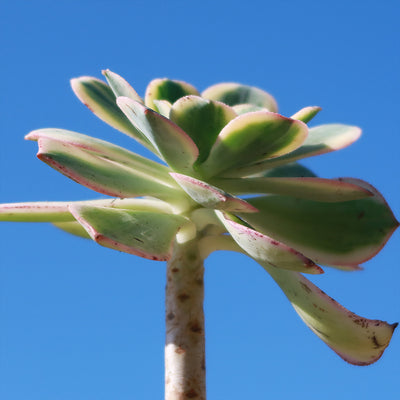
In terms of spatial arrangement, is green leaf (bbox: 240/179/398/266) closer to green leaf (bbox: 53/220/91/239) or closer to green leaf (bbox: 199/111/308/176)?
green leaf (bbox: 199/111/308/176)

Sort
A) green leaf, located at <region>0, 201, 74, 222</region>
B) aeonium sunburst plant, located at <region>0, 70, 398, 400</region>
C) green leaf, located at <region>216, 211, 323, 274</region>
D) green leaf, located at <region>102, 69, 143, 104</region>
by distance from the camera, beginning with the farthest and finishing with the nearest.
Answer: green leaf, located at <region>102, 69, 143, 104</region> < green leaf, located at <region>0, 201, 74, 222</region> < aeonium sunburst plant, located at <region>0, 70, 398, 400</region> < green leaf, located at <region>216, 211, 323, 274</region>

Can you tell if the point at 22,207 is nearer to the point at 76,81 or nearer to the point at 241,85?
the point at 76,81

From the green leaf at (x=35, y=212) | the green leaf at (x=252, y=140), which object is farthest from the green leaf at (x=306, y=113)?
the green leaf at (x=35, y=212)

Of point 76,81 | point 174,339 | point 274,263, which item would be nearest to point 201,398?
point 174,339

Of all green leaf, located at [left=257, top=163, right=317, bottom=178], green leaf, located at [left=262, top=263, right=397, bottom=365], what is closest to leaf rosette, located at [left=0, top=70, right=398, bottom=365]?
green leaf, located at [left=262, top=263, right=397, bottom=365]

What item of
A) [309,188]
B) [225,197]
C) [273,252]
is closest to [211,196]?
[225,197]

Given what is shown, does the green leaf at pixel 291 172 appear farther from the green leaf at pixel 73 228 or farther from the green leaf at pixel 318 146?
the green leaf at pixel 73 228
